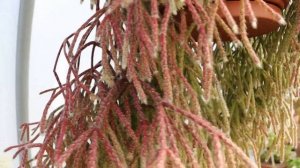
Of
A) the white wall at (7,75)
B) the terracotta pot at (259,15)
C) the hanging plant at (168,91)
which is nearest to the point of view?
the hanging plant at (168,91)

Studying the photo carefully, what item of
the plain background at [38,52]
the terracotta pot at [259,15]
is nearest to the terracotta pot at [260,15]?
the terracotta pot at [259,15]

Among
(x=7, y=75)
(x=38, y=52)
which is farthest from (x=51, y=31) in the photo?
(x=7, y=75)

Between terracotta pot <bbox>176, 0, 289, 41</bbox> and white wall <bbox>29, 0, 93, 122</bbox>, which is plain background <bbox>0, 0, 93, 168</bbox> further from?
terracotta pot <bbox>176, 0, 289, 41</bbox>

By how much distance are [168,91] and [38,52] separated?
1356mm

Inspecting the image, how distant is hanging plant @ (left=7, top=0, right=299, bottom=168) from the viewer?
457 millimetres

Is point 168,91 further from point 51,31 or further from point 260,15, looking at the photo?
point 51,31

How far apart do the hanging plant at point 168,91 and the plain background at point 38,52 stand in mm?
1049

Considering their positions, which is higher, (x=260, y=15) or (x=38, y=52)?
(x=260, y=15)

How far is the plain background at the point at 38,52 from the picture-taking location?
1.70 metres

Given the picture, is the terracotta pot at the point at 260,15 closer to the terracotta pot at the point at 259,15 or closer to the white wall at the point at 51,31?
the terracotta pot at the point at 259,15

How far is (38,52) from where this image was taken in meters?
1.74

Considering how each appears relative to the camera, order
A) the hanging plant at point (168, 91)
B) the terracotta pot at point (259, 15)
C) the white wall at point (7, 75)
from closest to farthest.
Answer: the hanging plant at point (168, 91) → the terracotta pot at point (259, 15) → the white wall at point (7, 75)

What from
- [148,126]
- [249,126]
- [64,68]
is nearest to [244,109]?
[249,126]

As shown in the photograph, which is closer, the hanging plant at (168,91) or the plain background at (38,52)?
the hanging plant at (168,91)
